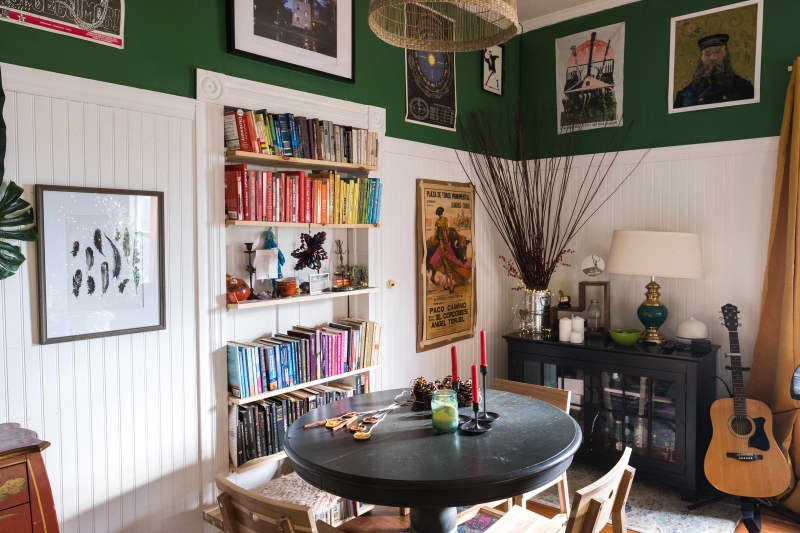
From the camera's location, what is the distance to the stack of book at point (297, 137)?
98.5 inches

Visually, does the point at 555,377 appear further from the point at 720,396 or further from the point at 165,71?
the point at 165,71

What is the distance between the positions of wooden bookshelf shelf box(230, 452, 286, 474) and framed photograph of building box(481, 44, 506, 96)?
9.01 ft

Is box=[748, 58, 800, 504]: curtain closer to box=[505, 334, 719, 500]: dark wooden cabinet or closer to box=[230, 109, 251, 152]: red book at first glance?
box=[505, 334, 719, 500]: dark wooden cabinet

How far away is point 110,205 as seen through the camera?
217 centimetres

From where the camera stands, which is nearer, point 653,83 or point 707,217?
point 707,217

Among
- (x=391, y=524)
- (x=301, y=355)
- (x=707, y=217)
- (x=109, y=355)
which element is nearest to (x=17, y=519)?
(x=109, y=355)

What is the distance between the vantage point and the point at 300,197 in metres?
2.67

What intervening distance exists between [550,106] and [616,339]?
1.74 metres

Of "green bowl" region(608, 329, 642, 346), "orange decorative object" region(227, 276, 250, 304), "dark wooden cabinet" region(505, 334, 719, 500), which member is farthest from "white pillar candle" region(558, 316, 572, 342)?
"orange decorative object" region(227, 276, 250, 304)

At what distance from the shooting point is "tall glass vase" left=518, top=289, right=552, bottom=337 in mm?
3828

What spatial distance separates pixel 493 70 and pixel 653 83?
3.48 feet

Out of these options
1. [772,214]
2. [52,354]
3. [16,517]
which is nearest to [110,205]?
[52,354]

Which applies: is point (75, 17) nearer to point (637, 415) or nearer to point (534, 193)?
point (534, 193)

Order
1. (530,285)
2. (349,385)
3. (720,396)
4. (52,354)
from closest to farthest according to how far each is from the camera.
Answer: (52,354) < (349,385) < (720,396) < (530,285)
